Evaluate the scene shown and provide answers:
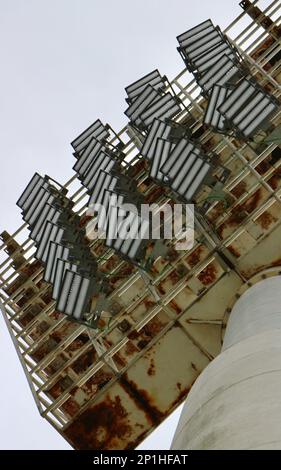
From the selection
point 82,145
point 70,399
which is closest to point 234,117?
point 70,399

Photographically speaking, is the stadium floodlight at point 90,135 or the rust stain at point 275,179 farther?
the stadium floodlight at point 90,135

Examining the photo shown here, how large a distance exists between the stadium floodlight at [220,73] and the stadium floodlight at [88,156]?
11.9 feet

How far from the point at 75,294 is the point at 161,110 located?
732 centimetres

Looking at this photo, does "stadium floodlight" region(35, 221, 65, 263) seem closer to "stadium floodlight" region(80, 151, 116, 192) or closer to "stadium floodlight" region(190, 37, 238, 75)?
"stadium floodlight" region(80, 151, 116, 192)

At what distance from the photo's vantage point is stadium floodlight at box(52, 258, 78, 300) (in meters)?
20.0

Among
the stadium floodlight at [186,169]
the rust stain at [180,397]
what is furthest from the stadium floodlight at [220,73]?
the rust stain at [180,397]

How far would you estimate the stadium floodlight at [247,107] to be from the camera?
18.4 meters

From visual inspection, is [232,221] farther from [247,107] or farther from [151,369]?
[151,369]

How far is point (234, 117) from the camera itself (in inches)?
741

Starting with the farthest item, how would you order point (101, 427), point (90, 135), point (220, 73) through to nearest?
1. point (90, 135)
2. point (220, 73)
3. point (101, 427)

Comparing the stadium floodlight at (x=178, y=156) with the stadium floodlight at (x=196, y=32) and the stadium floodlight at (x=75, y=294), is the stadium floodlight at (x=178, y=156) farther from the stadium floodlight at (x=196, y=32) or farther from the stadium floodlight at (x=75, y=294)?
the stadium floodlight at (x=196, y=32)

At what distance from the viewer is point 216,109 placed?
19328 mm

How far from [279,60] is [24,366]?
10384 millimetres

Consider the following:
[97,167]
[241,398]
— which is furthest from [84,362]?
[241,398]
